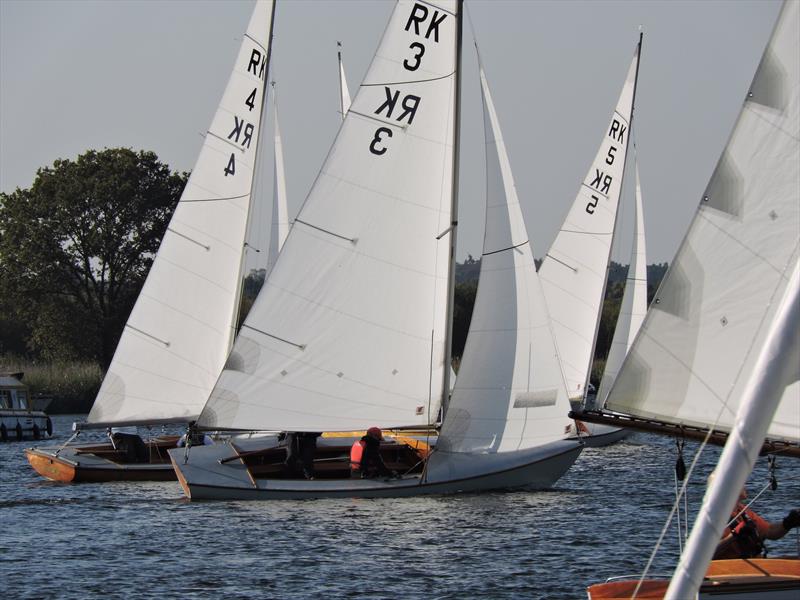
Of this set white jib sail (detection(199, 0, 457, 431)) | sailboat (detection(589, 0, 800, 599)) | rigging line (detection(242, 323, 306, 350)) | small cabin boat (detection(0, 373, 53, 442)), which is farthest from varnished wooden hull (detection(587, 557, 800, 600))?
small cabin boat (detection(0, 373, 53, 442))

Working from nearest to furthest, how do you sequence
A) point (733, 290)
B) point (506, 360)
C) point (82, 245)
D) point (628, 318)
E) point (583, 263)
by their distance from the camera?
point (733, 290), point (506, 360), point (583, 263), point (628, 318), point (82, 245)

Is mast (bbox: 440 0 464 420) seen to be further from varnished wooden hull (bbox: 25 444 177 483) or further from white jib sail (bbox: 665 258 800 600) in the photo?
white jib sail (bbox: 665 258 800 600)

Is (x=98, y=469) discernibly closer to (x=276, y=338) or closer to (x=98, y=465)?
(x=98, y=465)

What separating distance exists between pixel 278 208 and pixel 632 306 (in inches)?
424

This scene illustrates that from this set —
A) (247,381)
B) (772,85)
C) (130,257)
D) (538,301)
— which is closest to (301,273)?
(247,381)

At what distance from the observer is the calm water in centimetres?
1698

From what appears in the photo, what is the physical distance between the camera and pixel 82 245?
2972 inches

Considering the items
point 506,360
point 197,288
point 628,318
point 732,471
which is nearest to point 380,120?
point 506,360

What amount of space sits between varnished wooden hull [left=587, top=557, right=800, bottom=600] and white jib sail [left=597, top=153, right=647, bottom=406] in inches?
1006

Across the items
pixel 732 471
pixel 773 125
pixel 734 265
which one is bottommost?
pixel 732 471

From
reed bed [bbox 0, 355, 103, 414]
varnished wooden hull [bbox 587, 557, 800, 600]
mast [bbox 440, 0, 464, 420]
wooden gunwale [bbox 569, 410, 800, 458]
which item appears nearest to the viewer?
wooden gunwale [bbox 569, 410, 800, 458]

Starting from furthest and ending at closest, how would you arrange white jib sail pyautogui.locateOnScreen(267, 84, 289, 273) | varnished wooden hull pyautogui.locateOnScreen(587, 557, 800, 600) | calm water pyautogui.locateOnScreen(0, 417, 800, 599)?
white jib sail pyautogui.locateOnScreen(267, 84, 289, 273) < calm water pyautogui.locateOnScreen(0, 417, 800, 599) < varnished wooden hull pyautogui.locateOnScreen(587, 557, 800, 600)

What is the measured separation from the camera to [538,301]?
24.1m

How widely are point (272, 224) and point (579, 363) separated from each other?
936 cm
